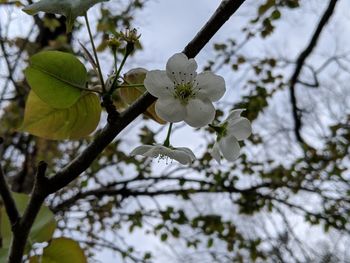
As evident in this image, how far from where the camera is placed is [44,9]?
1.66ft

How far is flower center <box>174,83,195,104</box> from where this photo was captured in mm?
592

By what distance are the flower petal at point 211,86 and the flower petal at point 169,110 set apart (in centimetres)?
5

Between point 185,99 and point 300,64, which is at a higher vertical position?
point 300,64

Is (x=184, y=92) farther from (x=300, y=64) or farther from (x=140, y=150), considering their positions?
(x=300, y=64)

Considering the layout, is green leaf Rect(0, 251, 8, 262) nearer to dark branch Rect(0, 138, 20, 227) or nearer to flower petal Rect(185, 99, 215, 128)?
dark branch Rect(0, 138, 20, 227)

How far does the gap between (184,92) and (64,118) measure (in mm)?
184

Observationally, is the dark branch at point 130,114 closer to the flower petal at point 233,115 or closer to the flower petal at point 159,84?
the flower petal at point 159,84

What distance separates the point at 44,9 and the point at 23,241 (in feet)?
1.03

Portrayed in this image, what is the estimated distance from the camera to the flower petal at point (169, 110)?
55 centimetres

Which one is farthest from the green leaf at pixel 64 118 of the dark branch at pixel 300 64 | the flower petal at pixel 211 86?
the dark branch at pixel 300 64

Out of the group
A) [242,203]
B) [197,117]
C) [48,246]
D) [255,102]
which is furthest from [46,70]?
[242,203]

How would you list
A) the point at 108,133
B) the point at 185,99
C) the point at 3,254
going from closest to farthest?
the point at 108,133
the point at 185,99
the point at 3,254

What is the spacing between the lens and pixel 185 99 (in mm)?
604

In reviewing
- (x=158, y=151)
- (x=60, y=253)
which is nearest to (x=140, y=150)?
(x=158, y=151)
